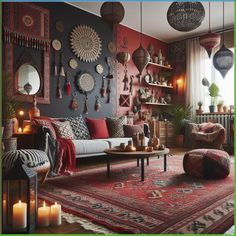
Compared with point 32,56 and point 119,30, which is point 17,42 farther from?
point 119,30

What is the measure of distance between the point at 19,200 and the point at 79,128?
10.7 ft

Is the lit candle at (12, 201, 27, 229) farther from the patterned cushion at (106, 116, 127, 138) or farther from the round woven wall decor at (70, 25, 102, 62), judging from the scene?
the round woven wall decor at (70, 25, 102, 62)

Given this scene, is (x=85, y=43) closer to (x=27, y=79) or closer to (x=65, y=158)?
(x=27, y=79)

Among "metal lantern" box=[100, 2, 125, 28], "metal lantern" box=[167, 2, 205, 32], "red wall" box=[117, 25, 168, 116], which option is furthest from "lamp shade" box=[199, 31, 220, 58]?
"red wall" box=[117, 25, 168, 116]

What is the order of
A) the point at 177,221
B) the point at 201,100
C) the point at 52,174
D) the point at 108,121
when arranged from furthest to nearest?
the point at 201,100, the point at 108,121, the point at 52,174, the point at 177,221

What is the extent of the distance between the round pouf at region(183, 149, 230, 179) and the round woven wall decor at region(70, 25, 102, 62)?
3383mm

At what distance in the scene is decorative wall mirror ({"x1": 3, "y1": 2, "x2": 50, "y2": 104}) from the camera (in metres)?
4.56

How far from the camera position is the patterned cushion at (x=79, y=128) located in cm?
489

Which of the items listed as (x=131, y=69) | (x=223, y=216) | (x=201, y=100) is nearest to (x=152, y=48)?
(x=131, y=69)

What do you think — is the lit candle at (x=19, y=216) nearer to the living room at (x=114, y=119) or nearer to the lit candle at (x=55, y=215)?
the living room at (x=114, y=119)

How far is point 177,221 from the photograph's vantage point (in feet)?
6.39

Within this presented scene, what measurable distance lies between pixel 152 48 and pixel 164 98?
4.81 feet

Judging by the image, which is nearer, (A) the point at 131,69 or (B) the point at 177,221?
(B) the point at 177,221

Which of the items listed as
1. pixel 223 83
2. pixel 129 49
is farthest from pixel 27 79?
pixel 223 83
